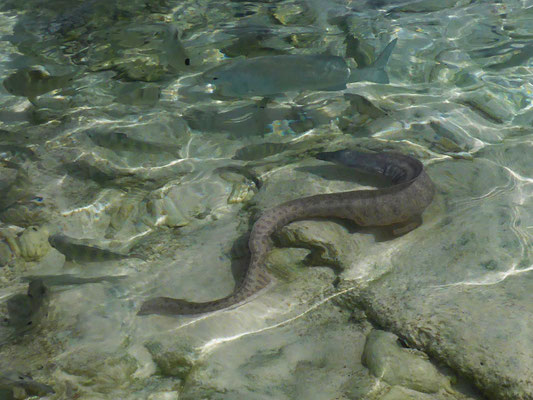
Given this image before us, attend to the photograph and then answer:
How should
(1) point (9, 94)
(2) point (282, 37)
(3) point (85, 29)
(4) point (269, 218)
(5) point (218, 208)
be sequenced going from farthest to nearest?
(3) point (85, 29) → (2) point (282, 37) → (1) point (9, 94) → (5) point (218, 208) → (4) point (269, 218)

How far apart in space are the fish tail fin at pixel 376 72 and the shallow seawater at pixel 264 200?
6cm

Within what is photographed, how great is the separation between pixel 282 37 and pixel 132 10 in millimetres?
3369

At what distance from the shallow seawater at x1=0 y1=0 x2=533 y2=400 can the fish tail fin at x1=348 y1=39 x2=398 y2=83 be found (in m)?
0.06

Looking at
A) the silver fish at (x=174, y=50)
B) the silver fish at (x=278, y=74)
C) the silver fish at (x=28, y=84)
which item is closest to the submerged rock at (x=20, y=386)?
the silver fish at (x=278, y=74)

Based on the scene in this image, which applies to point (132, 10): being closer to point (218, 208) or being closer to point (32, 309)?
point (218, 208)

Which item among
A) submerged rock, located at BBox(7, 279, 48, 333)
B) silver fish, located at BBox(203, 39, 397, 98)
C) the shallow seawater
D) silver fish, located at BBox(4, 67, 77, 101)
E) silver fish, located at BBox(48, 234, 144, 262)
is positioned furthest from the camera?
silver fish, located at BBox(4, 67, 77, 101)

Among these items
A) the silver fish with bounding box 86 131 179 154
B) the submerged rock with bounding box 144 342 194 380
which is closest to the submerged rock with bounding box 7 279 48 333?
the submerged rock with bounding box 144 342 194 380

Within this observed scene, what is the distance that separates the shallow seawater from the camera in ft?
9.56

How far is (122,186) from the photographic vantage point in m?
5.15

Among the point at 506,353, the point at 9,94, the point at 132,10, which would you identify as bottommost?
the point at 506,353

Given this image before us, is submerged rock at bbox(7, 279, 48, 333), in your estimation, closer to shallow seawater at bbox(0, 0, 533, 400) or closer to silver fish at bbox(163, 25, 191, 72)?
shallow seawater at bbox(0, 0, 533, 400)

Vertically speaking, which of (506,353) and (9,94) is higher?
(9,94)

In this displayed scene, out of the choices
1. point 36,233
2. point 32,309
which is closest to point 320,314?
point 32,309

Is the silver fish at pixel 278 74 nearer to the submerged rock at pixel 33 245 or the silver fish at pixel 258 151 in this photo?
the silver fish at pixel 258 151
